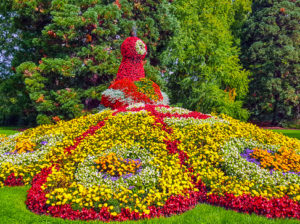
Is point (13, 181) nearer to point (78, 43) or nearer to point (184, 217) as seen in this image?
point (184, 217)

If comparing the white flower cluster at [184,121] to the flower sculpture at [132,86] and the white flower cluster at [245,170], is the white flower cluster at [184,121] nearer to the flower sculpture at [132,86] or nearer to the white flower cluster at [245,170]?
the white flower cluster at [245,170]

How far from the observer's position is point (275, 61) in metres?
27.4

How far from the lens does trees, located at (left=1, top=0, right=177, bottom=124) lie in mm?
18672

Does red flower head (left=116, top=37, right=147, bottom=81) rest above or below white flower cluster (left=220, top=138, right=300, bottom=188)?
above

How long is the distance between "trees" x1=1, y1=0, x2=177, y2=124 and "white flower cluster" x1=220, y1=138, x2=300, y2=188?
13.3 m

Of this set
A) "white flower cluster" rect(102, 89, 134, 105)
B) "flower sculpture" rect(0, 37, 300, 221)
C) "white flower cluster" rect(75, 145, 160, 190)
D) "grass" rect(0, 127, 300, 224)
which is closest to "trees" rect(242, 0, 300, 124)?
"white flower cluster" rect(102, 89, 134, 105)

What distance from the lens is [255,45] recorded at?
28.0m

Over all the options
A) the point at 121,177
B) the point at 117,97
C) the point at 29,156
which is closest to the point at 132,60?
the point at 117,97

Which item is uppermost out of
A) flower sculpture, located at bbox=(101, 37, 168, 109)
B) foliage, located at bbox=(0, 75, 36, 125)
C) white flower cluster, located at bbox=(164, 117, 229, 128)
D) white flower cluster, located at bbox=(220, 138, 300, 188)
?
flower sculpture, located at bbox=(101, 37, 168, 109)

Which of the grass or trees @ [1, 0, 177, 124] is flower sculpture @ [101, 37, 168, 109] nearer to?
trees @ [1, 0, 177, 124]

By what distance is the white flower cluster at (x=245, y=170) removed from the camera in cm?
568

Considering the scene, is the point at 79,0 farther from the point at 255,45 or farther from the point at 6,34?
the point at 255,45

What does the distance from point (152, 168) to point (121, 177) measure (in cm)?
73

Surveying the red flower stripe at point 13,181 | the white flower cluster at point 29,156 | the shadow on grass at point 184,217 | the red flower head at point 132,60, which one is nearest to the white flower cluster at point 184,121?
the white flower cluster at point 29,156
